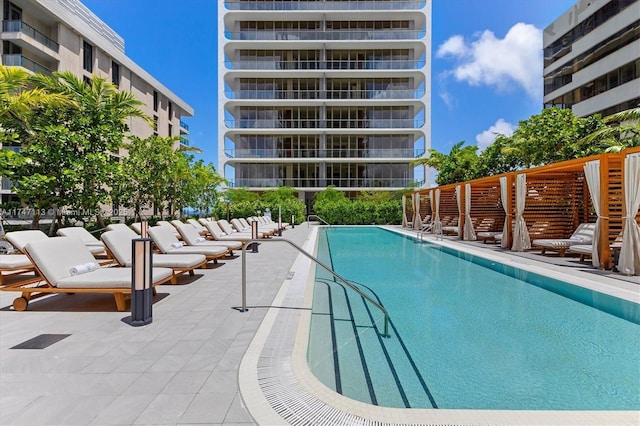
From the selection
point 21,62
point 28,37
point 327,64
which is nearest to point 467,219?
point 327,64

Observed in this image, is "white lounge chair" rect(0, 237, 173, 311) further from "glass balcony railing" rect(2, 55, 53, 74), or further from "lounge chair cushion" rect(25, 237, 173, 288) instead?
"glass balcony railing" rect(2, 55, 53, 74)

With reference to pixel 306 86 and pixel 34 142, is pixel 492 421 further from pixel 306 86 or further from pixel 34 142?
pixel 306 86

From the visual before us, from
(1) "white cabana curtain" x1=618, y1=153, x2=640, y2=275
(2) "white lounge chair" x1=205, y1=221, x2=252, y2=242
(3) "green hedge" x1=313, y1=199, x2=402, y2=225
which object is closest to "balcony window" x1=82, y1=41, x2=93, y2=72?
(3) "green hedge" x1=313, y1=199, x2=402, y2=225

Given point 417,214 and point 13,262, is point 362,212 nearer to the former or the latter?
point 417,214

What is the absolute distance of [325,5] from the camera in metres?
34.8

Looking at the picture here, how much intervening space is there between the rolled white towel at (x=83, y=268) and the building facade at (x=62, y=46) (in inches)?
574

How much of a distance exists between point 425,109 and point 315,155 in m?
11.6

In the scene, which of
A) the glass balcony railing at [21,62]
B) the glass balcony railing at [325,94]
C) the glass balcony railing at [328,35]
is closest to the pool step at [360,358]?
the glass balcony railing at [21,62]

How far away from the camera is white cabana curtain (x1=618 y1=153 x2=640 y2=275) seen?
7.54 meters

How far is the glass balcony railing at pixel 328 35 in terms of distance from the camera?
34875 millimetres

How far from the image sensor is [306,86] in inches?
1421

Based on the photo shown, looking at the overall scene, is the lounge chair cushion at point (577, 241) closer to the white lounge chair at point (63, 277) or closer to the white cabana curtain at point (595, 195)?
the white cabana curtain at point (595, 195)

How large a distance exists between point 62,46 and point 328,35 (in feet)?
71.1

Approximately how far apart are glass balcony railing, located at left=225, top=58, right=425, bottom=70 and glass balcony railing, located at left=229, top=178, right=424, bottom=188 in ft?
35.2
